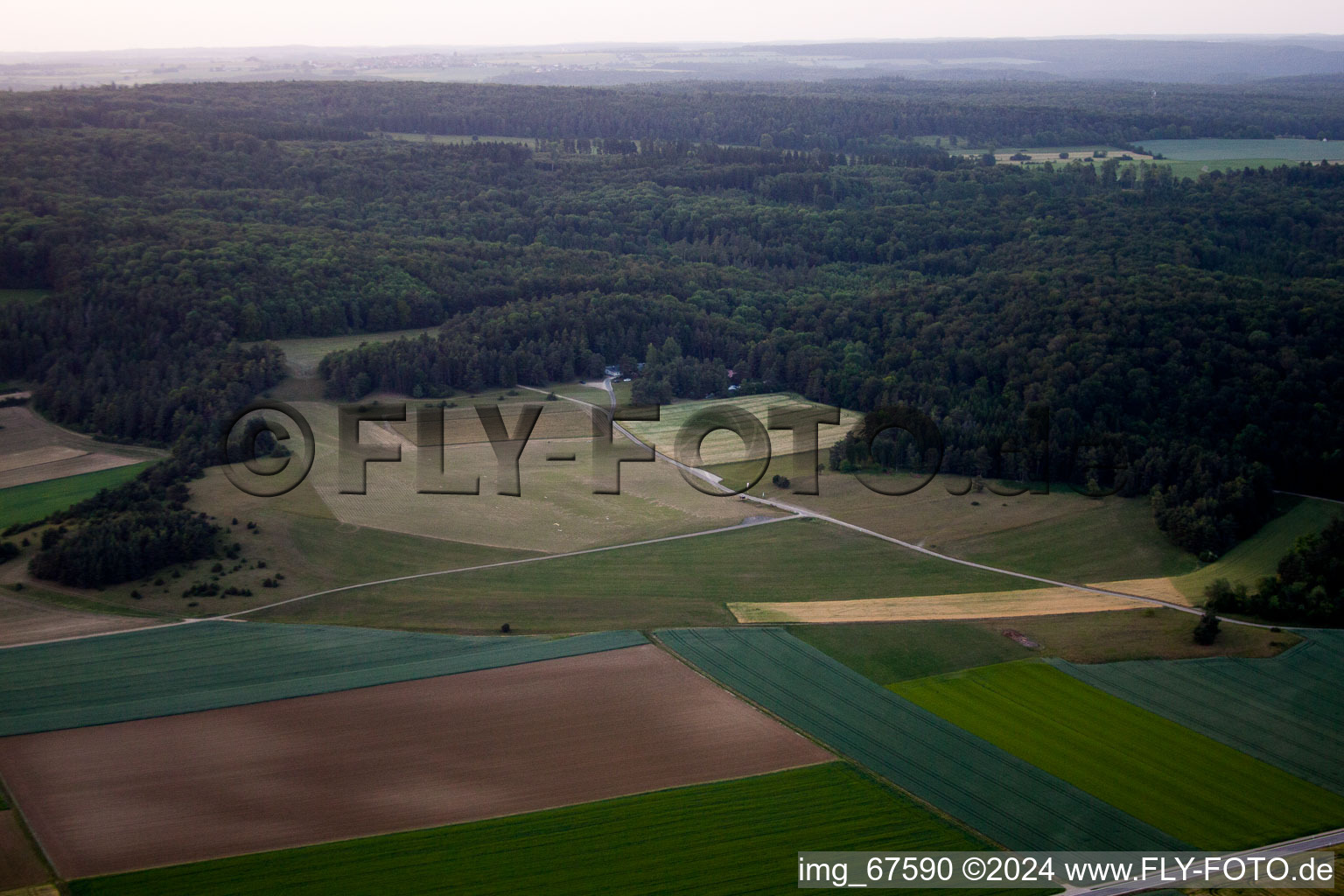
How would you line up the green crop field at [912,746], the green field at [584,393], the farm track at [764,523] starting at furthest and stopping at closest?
1. the green field at [584,393]
2. the farm track at [764,523]
3. the green crop field at [912,746]

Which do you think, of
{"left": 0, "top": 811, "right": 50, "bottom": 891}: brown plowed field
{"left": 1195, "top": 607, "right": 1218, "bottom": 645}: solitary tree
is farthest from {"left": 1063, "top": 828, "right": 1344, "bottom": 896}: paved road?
{"left": 0, "top": 811, "right": 50, "bottom": 891}: brown plowed field

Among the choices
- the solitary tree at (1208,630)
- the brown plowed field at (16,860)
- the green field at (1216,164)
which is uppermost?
the green field at (1216,164)

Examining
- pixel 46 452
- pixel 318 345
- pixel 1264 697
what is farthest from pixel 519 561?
pixel 318 345

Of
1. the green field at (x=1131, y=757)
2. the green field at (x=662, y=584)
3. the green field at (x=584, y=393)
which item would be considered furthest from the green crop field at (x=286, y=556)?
the green field at (x=584, y=393)

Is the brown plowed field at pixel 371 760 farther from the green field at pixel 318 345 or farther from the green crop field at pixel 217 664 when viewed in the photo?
the green field at pixel 318 345

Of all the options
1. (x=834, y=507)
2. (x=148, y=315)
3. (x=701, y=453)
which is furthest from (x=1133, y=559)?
(x=148, y=315)
